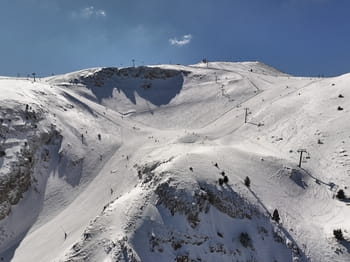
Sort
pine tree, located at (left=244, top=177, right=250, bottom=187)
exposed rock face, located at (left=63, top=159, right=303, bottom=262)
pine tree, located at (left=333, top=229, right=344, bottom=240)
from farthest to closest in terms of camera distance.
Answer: pine tree, located at (left=244, top=177, right=250, bottom=187) → pine tree, located at (left=333, top=229, right=344, bottom=240) → exposed rock face, located at (left=63, top=159, right=303, bottom=262)

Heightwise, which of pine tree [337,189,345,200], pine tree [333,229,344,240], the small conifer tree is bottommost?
pine tree [333,229,344,240]

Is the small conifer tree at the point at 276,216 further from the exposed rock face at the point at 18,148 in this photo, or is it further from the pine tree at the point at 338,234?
the exposed rock face at the point at 18,148

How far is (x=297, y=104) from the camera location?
144 feet

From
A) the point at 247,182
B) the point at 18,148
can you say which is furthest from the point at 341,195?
the point at 18,148

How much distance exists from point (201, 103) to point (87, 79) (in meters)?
28.6

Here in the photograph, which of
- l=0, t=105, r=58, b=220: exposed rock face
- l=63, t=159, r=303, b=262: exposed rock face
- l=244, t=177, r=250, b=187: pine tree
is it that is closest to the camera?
l=63, t=159, r=303, b=262: exposed rock face

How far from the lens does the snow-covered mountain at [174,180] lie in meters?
19.4

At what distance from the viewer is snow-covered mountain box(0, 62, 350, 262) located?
19438mm

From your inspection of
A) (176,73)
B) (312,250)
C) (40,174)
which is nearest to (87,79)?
(176,73)

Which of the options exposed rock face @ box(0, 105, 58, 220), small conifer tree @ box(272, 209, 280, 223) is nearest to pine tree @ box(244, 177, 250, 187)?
small conifer tree @ box(272, 209, 280, 223)

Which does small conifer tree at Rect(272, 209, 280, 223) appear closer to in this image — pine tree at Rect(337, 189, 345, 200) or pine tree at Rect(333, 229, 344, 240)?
pine tree at Rect(333, 229, 344, 240)

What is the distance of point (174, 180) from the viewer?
878 inches

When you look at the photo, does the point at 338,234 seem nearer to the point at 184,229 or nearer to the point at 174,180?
the point at 184,229

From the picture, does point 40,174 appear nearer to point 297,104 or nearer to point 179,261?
point 179,261
